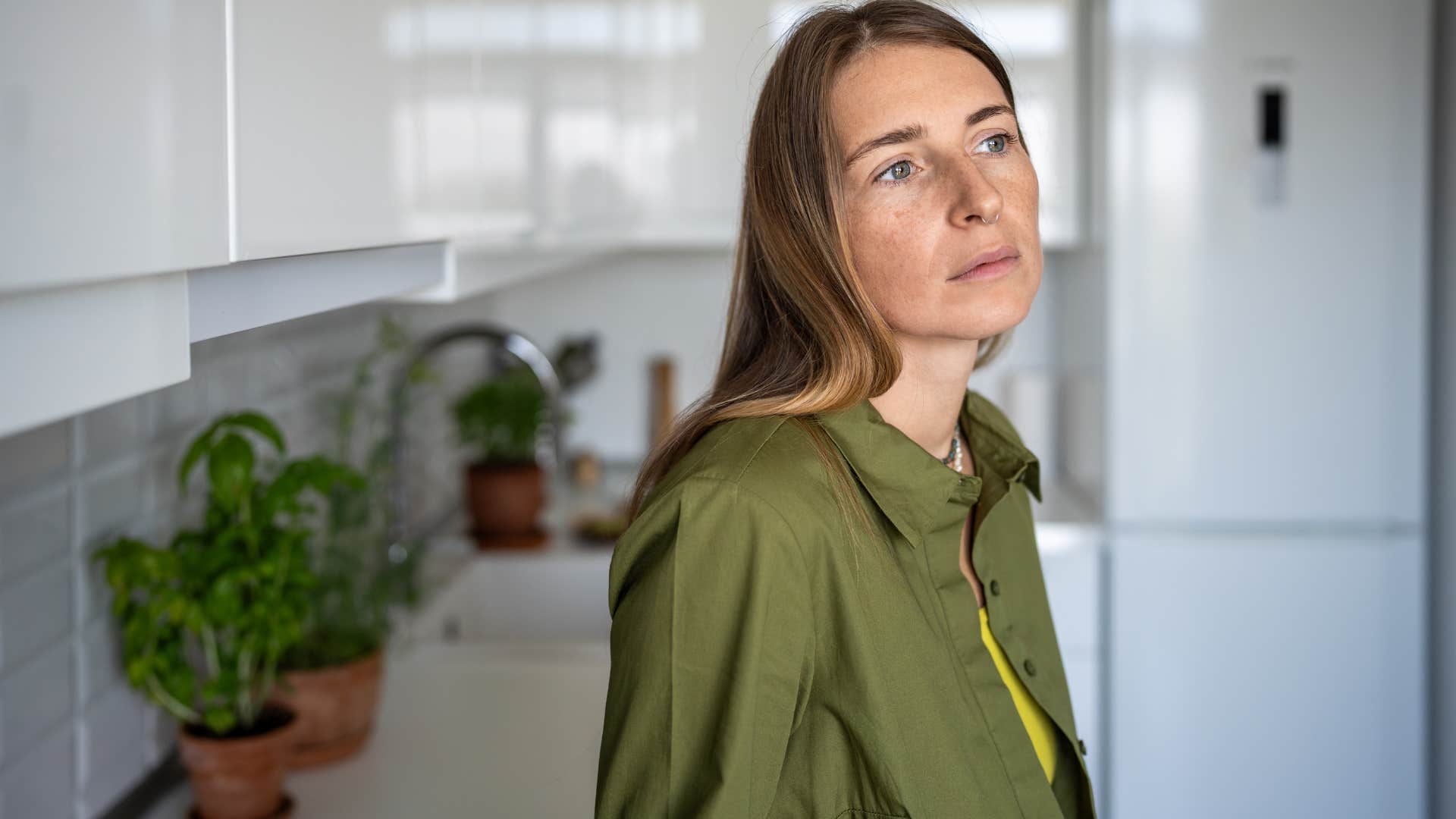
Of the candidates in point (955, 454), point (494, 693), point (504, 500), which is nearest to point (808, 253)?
point (955, 454)

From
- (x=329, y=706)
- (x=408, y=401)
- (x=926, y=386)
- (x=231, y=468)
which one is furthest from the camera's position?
(x=408, y=401)

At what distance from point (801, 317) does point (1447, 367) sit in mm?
1860

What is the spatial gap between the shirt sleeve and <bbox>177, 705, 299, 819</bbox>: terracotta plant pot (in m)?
0.69

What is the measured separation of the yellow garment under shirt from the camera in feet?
3.79

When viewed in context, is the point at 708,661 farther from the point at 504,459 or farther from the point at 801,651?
the point at 504,459

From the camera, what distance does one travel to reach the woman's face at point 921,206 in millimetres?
1018

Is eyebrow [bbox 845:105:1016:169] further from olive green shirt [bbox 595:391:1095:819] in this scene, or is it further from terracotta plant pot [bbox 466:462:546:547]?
terracotta plant pot [bbox 466:462:546:547]

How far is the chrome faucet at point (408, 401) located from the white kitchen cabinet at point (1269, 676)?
1131 mm

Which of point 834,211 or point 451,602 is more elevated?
point 834,211

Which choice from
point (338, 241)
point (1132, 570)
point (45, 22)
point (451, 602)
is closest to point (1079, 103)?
point (1132, 570)

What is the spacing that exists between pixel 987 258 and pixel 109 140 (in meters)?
0.63

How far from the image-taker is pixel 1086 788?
119 centimetres

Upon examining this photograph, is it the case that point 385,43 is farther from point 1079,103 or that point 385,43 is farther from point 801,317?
point 1079,103

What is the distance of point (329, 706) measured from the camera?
164 cm
